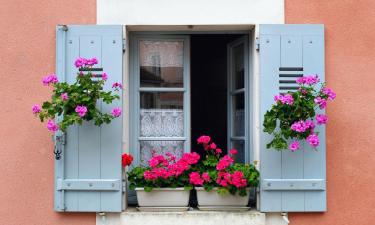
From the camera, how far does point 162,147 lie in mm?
4469

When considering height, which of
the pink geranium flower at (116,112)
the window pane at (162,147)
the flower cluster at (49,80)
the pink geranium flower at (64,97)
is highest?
the flower cluster at (49,80)

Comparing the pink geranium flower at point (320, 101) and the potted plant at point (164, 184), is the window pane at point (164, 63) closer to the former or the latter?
the potted plant at point (164, 184)

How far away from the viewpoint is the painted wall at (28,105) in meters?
4.16

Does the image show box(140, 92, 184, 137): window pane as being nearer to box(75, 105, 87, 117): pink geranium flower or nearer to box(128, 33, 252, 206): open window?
box(128, 33, 252, 206): open window

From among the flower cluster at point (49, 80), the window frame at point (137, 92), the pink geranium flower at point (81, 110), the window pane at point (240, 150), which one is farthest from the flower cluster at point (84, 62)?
the window pane at point (240, 150)

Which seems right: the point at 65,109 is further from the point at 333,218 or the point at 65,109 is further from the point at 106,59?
the point at 333,218

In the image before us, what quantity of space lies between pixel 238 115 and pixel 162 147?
74 cm

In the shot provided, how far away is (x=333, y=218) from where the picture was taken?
416 centimetres

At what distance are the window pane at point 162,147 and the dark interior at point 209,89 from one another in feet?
4.54

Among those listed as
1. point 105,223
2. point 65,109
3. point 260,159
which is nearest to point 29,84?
point 65,109

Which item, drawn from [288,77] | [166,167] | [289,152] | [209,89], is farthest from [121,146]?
[209,89]

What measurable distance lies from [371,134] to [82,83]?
7.26 feet

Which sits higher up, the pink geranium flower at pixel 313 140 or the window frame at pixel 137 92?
the window frame at pixel 137 92

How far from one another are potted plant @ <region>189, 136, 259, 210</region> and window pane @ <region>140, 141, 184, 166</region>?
0.32 meters
